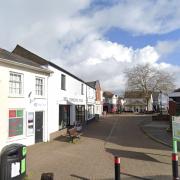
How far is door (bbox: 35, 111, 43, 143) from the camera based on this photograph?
18.2 meters

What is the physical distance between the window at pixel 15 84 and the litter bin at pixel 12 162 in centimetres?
933

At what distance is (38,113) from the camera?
1847cm

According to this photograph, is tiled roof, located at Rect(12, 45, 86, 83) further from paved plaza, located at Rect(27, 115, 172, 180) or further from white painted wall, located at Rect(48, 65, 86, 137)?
paved plaza, located at Rect(27, 115, 172, 180)

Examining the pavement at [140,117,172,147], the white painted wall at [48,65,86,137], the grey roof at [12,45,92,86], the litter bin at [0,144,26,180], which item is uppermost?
the grey roof at [12,45,92,86]

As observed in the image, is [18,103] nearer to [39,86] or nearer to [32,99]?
[32,99]

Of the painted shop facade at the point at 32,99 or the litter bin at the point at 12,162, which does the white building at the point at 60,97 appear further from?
the litter bin at the point at 12,162

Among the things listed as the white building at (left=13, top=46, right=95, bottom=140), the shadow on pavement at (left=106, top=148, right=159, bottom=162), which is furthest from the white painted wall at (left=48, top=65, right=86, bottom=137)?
the shadow on pavement at (left=106, top=148, right=159, bottom=162)

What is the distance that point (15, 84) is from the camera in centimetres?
1645

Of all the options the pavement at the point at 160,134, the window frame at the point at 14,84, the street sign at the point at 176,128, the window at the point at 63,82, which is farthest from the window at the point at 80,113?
the street sign at the point at 176,128

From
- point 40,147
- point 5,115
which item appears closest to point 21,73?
point 5,115

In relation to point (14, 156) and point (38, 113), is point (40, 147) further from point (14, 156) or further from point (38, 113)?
point (14, 156)

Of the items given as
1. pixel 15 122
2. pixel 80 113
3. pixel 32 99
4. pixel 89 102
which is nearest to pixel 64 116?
pixel 32 99

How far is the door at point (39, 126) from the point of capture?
18.2m

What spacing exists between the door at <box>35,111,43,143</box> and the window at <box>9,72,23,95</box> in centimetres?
230
